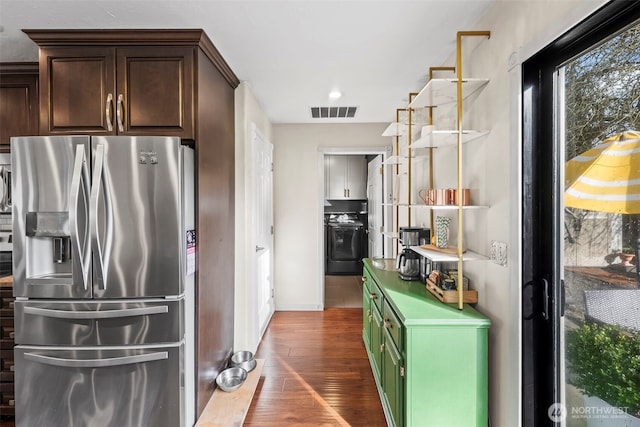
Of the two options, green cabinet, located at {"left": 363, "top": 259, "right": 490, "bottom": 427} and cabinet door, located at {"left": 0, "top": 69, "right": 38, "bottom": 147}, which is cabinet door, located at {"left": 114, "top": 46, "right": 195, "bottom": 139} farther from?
green cabinet, located at {"left": 363, "top": 259, "right": 490, "bottom": 427}

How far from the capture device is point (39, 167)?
1708 mm

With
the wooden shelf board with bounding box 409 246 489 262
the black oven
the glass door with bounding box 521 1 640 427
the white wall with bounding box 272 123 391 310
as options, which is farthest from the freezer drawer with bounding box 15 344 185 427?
the black oven

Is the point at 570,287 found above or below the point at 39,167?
below

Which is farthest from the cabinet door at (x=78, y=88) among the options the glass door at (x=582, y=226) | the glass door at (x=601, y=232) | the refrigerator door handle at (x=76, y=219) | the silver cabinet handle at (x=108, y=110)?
the glass door at (x=601, y=232)

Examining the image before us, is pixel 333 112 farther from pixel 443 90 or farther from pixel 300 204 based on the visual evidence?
pixel 443 90

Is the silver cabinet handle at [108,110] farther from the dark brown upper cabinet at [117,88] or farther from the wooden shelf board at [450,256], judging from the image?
the wooden shelf board at [450,256]

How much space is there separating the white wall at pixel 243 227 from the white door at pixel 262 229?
121mm

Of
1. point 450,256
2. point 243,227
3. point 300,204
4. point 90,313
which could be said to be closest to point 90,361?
point 90,313

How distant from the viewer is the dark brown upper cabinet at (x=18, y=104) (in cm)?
220

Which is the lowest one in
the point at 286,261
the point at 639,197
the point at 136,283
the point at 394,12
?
the point at 286,261

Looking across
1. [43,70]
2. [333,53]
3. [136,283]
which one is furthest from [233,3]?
[136,283]

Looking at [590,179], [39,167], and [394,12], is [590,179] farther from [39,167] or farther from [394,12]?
[39,167]

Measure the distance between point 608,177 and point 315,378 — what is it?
7.84 feet

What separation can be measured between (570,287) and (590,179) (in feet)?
1.52
